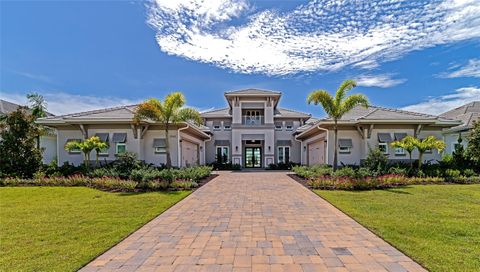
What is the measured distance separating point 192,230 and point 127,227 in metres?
1.57

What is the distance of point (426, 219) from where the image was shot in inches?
277

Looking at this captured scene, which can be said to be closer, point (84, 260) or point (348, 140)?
point (84, 260)

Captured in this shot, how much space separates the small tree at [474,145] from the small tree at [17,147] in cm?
2578

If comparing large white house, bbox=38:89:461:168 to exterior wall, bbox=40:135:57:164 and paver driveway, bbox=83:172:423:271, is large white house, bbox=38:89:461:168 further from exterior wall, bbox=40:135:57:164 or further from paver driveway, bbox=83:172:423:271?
paver driveway, bbox=83:172:423:271

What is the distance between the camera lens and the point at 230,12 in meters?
11.4

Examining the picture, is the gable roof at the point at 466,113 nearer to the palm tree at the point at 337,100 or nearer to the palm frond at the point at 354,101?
the palm frond at the point at 354,101

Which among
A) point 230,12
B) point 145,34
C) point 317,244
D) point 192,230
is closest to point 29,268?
point 192,230

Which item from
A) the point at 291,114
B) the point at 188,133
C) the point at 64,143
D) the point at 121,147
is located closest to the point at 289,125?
the point at 291,114

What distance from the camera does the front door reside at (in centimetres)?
3109

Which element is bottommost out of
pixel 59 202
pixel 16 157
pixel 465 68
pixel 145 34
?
pixel 59 202

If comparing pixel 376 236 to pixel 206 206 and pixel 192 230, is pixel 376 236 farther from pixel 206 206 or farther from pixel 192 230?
pixel 206 206

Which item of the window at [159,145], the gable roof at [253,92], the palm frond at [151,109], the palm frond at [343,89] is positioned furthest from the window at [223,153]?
the palm frond at [343,89]

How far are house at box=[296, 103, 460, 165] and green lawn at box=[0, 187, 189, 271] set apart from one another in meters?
11.9

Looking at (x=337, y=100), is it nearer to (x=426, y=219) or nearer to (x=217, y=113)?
(x=426, y=219)
